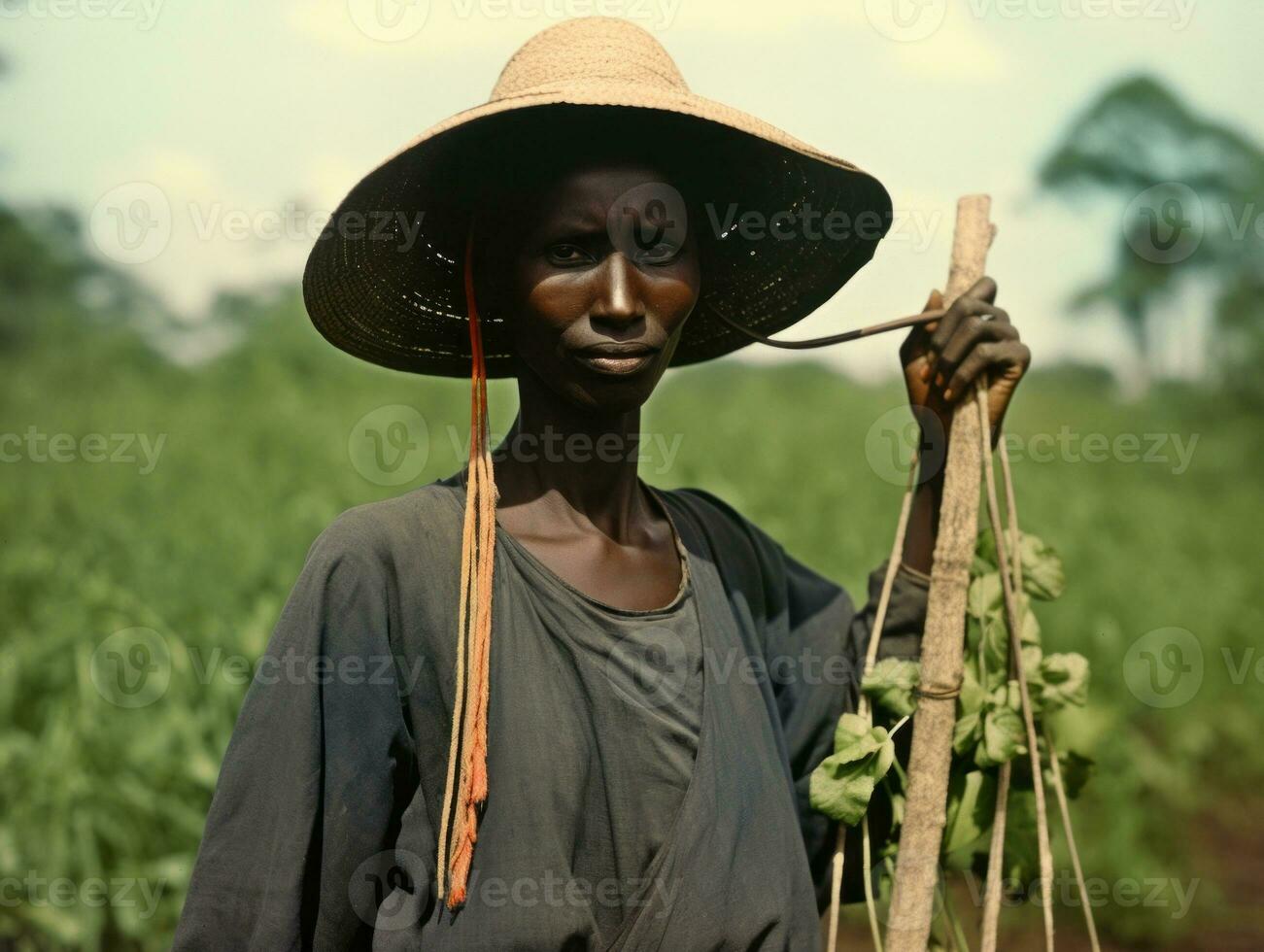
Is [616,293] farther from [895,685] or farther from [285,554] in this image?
[285,554]

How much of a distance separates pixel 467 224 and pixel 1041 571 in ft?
3.49

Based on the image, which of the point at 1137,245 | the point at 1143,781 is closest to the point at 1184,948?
the point at 1143,781

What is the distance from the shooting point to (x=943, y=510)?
5.91 ft

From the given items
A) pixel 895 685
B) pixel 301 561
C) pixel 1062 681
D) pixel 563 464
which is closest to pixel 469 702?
pixel 563 464

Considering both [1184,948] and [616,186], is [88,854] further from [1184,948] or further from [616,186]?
[1184,948]

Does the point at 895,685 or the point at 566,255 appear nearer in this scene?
the point at 566,255

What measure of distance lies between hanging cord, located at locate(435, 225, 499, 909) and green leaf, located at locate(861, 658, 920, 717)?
2.10 ft

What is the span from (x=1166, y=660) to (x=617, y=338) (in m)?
5.11

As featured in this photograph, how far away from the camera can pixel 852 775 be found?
1.78 meters

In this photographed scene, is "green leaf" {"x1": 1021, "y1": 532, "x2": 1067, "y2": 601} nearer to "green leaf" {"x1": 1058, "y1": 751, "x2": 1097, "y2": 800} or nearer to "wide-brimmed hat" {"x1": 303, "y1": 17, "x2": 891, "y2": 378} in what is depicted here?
"green leaf" {"x1": 1058, "y1": 751, "x2": 1097, "y2": 800}

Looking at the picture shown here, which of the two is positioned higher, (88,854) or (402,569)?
(402,569)

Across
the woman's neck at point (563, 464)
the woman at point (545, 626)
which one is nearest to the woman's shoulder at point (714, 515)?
the woman at point (545, 626)

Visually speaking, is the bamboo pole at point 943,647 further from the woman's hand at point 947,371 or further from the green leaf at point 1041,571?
the green leaf at point 1041,571

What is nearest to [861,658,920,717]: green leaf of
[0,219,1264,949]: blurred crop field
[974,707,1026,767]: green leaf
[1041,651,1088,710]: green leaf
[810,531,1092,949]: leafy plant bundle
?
[810,531,1092,949]: leafy plant bundle
